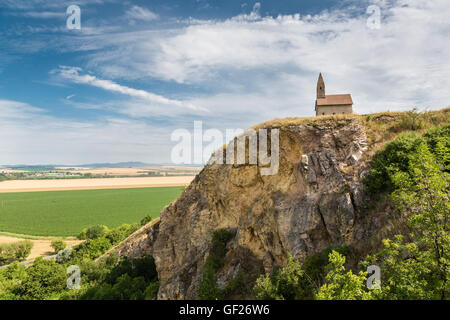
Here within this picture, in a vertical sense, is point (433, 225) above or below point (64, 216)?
above

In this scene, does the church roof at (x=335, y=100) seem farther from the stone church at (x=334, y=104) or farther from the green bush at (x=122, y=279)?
the green bush at (x=122, y=279)

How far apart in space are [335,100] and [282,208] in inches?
740

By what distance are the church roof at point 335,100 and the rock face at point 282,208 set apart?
10.6 metres

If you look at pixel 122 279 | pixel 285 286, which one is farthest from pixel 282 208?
pixel 122 279

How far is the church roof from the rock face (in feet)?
34.9

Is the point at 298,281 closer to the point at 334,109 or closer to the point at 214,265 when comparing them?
the point at 214,265

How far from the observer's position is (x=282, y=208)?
17.7 meters

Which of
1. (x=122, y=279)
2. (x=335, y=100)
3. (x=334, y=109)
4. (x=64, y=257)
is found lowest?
(x=64, y=257)

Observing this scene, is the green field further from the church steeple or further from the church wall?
the church wall

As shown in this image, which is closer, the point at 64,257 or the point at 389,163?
the point at 389,163

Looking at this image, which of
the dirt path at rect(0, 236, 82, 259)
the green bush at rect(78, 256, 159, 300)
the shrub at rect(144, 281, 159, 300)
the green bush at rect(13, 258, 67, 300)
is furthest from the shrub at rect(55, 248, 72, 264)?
the shrub at rect(144, 281, 159, 300)
